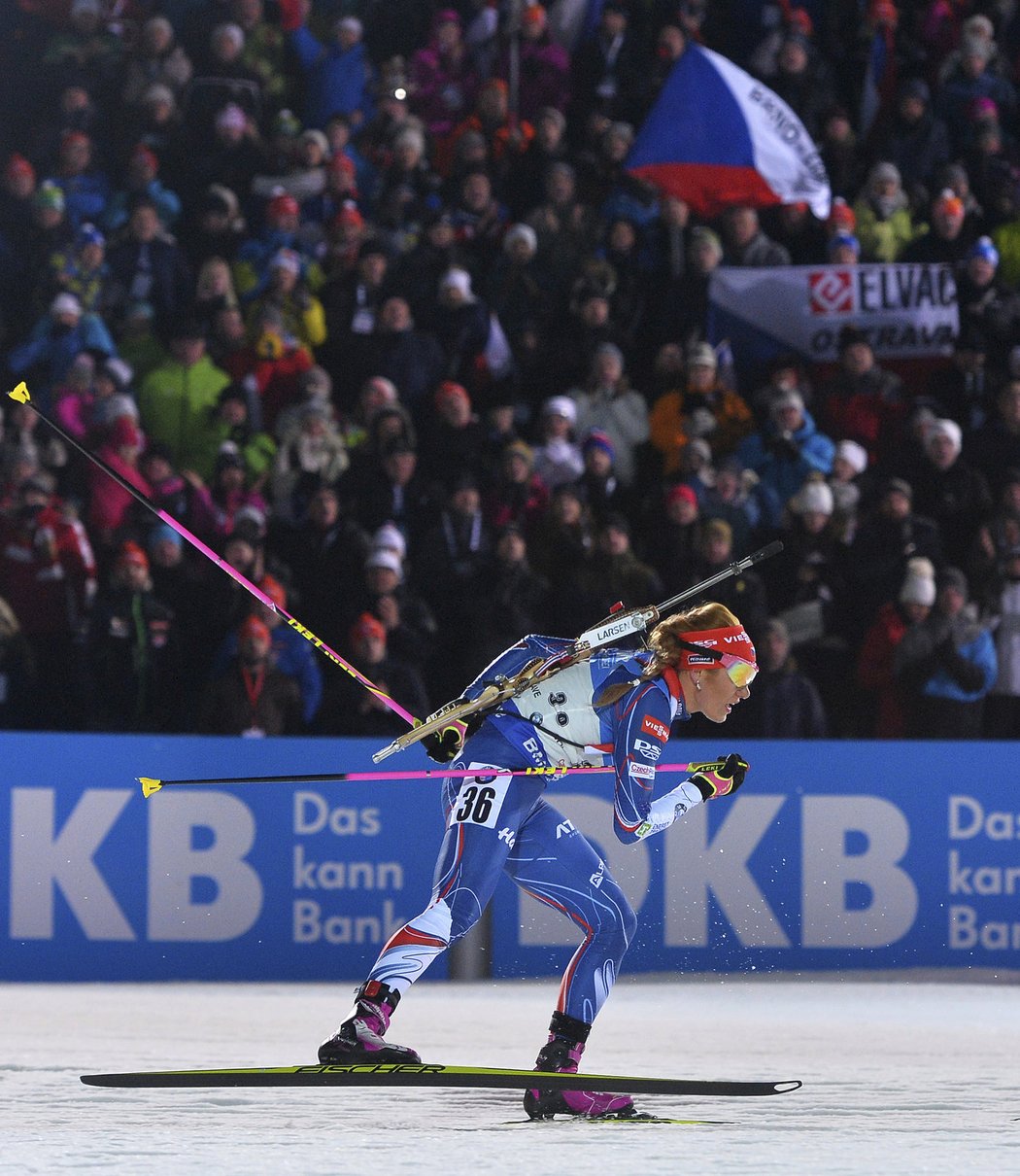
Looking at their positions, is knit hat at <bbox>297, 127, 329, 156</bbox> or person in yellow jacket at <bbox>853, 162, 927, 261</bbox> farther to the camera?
knit hat at <bbox>297, 127, 329, 156</bbox>

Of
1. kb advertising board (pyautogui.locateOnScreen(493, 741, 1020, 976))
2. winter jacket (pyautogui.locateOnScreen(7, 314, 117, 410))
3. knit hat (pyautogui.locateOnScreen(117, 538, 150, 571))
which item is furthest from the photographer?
winter jacket (pyautogui.locateOnScreen(7, 314, 117, 410))

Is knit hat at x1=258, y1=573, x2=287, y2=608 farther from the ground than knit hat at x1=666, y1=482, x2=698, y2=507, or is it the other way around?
knit hat at x1=666, y1=482, x2=698, y2=507

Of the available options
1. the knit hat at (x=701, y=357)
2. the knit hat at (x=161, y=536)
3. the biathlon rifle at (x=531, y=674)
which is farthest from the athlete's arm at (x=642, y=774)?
the knit hat at (x=701, y=357)

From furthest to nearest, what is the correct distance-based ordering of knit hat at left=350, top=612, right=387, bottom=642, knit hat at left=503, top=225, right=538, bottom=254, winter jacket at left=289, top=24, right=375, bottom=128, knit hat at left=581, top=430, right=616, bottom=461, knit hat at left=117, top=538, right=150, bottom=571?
winter jacket at left=289, top=24, right=375, bottom=128 → knit hat at left=503, top=225, right=538, bottom=254 → knit hat at left=581, top=430, right=616, bottom=461 → knit hat at left=117, top=538, right=150, bottom=571 → knit hat at left=350, top=612, right=387, bottom=642

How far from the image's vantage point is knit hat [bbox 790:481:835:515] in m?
13.9

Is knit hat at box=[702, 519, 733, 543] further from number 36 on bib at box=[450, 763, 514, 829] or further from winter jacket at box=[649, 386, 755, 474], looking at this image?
number 36 on bib at box=[450, 763, 514, 829]

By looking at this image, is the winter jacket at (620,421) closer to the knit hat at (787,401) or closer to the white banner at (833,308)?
the knit hat at (787,401)

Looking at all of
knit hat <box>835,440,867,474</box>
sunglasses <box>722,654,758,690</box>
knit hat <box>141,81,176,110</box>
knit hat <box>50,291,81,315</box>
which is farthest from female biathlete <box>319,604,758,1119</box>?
knit hat <box>141,81,176,110</box>

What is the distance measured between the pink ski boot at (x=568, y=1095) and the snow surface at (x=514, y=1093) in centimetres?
8

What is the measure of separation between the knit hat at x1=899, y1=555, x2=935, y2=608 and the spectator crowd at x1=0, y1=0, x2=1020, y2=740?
30 mm

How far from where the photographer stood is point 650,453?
1481cm

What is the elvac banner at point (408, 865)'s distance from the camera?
12.7 m

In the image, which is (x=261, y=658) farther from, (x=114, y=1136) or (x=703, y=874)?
(x=114, y=1136)

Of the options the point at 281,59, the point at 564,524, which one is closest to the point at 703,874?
the point at 564,524
